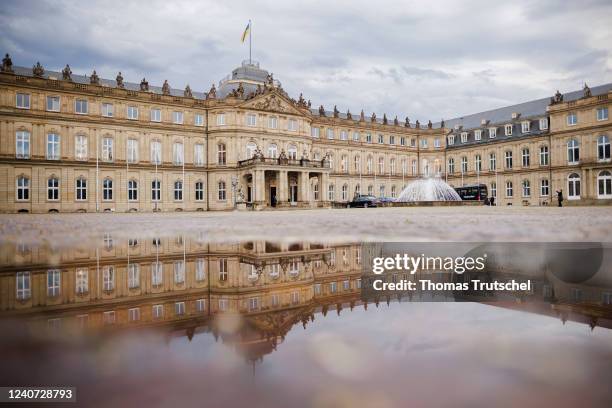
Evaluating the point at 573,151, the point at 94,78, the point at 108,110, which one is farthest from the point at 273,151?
the point at 573,151

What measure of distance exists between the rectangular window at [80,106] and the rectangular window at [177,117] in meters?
8.60

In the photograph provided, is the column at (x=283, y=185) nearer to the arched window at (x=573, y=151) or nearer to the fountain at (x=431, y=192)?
the fountain at (x=431, y=192)

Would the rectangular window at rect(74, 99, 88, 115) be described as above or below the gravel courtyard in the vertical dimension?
above

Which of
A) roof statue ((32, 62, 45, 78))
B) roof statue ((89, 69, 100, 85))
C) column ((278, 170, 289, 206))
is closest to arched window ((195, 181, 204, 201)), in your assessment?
column ((278, 170, 289, 206))

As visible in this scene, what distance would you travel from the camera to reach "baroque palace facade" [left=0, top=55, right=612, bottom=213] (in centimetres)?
3866

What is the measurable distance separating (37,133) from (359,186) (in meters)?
40.6

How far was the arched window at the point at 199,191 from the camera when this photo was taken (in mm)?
46688

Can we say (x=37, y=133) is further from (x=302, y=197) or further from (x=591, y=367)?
(x=591, y=367)

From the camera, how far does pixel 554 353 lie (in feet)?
5.46

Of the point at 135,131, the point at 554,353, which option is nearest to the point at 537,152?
the point at 135,131

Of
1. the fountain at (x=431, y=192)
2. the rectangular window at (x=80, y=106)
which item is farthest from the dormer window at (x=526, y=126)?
the rectangular window at (x=80, y=106)

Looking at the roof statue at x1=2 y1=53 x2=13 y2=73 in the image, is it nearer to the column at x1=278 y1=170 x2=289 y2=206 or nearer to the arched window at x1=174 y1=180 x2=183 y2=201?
the arched window at x1=174 y1=180 x2=183 y2=201

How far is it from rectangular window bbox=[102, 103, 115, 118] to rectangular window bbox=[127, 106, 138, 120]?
5.13 feet

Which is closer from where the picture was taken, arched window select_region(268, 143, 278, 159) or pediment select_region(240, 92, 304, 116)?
pediment select_region(240, 92, 304, 116)
